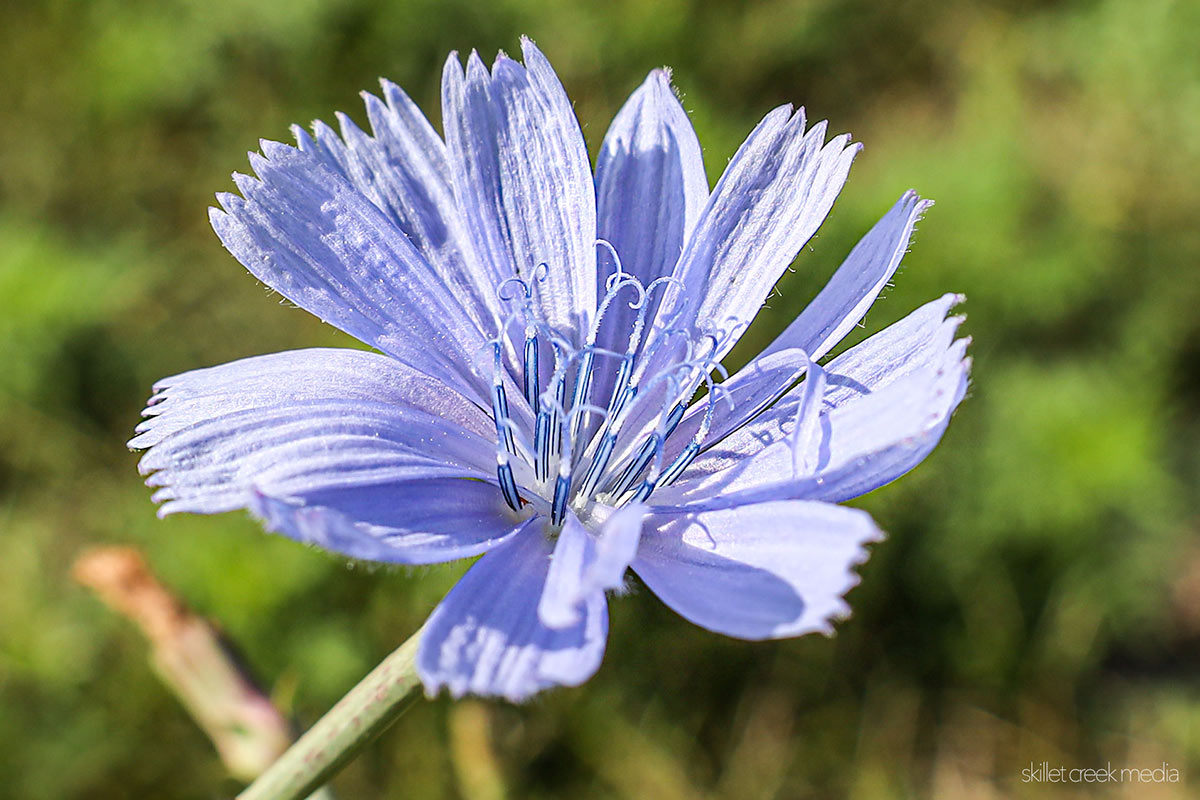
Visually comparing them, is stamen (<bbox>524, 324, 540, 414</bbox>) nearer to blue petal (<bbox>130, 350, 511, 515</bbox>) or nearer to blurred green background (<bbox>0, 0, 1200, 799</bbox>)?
blue petal (<bbox>130, 350, 511, 515</bbox>)

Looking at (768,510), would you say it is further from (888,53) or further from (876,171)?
(888,53)

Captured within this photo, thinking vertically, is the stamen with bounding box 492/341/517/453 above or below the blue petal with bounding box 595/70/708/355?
below

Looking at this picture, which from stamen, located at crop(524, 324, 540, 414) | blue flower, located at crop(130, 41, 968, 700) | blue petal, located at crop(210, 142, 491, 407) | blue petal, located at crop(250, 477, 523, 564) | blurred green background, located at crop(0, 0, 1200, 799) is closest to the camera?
blue petal, located at crop(250, 477, 523, 564)

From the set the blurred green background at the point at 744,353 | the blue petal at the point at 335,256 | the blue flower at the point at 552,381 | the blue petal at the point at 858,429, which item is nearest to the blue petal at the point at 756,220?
the blue flower at the point at 552,381

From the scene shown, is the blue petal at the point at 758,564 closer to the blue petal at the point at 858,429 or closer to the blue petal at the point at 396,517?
the blue petal at the point at 858,429

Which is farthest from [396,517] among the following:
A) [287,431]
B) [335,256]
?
[335,256]

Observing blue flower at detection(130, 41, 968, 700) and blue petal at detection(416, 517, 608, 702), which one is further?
blue flower at detection(130, 41, 968, 700)

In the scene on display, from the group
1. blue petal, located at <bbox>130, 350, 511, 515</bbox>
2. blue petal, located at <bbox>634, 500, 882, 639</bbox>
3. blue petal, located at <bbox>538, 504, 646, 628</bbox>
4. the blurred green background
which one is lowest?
the blurred green background

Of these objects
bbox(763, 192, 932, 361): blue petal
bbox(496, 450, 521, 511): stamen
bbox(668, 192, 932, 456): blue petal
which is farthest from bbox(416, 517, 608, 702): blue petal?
bbox(763, 192, 932, 361): blue petal
